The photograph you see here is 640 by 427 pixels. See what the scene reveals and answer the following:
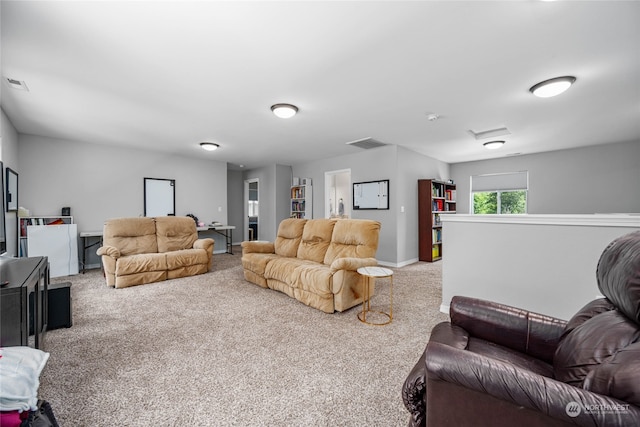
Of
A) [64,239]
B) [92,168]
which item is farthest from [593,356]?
[92,168]

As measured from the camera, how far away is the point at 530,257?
2453 mm

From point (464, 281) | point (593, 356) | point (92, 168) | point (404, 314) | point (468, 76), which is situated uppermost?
point (468, 76)

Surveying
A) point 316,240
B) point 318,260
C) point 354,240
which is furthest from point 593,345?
point 316,240

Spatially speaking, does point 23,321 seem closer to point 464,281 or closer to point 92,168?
point 464,281

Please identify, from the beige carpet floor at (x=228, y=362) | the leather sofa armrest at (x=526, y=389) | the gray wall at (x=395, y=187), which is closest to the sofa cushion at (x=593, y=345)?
the leather sofa armrest at (x=526, y=389)

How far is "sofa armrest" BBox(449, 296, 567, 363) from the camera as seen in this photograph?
131 cm

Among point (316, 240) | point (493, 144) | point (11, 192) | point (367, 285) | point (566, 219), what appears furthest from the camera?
point (493, 144)

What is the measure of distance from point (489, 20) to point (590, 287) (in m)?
2.23

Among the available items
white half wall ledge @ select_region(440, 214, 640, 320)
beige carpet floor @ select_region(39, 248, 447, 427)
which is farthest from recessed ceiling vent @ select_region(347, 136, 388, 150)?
beige carpet floor @ select_region(39, 248, 447, 427)

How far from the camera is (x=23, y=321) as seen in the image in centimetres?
156

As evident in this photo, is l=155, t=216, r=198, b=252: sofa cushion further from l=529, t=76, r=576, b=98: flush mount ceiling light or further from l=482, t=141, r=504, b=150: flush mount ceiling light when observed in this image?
l=482, t=141, r=504, b=150: flush mount ceiling light

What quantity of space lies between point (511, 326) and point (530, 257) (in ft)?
4.71

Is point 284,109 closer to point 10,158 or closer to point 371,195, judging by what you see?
point 371,195

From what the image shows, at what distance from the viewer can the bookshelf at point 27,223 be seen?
4.02 m
